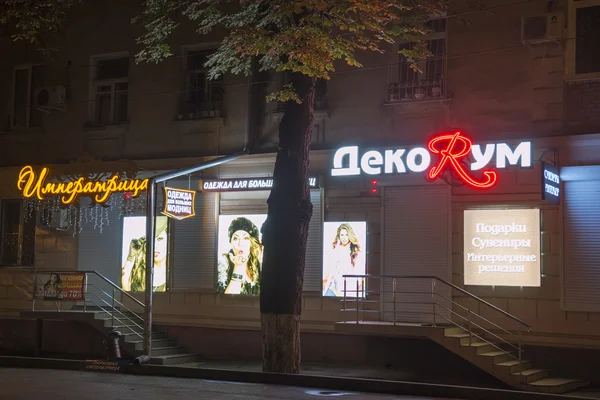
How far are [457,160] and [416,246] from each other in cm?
248

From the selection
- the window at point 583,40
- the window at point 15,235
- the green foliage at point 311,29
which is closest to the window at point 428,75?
the green foliage at point 311,29

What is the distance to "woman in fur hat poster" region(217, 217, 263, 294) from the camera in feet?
64.0

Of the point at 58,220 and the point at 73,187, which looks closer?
the point at 73,187

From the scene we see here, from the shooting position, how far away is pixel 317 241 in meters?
18.8

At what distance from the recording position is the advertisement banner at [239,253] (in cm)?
1950

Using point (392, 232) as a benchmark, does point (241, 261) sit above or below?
below

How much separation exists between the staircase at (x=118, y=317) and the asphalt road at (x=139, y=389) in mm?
3093

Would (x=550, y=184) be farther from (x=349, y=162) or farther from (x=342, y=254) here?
(x=342, y=254)

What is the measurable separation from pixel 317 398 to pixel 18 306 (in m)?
12.8


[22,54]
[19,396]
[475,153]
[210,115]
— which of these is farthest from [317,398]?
[22,54]

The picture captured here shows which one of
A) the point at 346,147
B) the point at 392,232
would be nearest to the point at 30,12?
the point at 346,147

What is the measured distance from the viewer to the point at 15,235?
22875 mm

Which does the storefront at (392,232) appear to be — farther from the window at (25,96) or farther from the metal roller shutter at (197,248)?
the window at (25,96)

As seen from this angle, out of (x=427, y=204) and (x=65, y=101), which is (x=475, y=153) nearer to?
(x=427, y=204)
